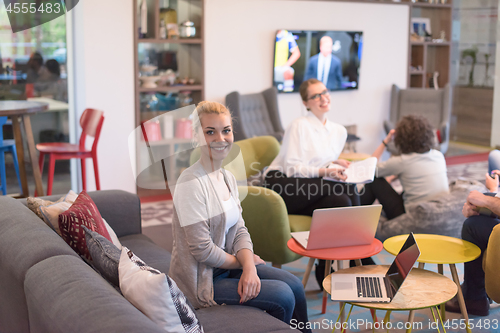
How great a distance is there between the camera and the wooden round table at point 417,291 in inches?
75.1

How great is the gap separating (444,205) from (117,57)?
3.50 m

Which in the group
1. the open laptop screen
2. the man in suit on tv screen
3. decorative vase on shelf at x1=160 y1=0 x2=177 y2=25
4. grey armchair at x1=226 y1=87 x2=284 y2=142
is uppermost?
decorative vase on shelf at x1=160 y1=0 x2=177 y2=25

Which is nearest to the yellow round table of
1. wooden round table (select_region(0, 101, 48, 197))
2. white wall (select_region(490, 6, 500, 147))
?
wooden round table (select_region(0, 101, 48, 197))

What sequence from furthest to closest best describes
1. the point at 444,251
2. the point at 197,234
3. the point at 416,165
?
the point at 416,165 → the point at 444,251 → the point at 197,234

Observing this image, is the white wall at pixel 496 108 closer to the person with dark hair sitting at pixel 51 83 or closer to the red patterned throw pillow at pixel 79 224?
the person with dark hair sitting at pixel 51 83

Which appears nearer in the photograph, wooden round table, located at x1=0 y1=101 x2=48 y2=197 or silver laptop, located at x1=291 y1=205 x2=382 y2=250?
silver laptop, located at x1=291 y1=205 x2=382 y2=250

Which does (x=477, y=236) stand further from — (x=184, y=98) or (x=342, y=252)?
(x=184, y=98)

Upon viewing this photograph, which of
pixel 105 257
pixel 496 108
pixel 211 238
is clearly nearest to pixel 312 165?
pixel 211 238

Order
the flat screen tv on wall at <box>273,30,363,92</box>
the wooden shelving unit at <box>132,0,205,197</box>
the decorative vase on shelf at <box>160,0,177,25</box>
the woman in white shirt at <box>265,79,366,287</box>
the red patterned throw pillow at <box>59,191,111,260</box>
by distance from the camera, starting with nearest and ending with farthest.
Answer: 1. the red patterned throw pillow at <box>59,191,111,260</box>
2. the woman in white shirt at <box>265,79,366,287</box>
3. the wooden shelving unit at <box>132,0,205,197</box>
4. the decorative vase on shelf at <box>160,0,177,25</box>
5. the flat screen tv on wall at <box>273,30,363,92</box>

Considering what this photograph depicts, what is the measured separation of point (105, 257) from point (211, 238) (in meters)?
0.43

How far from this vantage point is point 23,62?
5.03 metres

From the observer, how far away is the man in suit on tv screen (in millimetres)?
6469

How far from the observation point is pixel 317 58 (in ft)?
21.3

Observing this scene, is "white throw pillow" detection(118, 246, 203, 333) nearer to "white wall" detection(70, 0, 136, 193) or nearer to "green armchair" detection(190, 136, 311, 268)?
"green armchair" detection(190, 136, 311, 268)
